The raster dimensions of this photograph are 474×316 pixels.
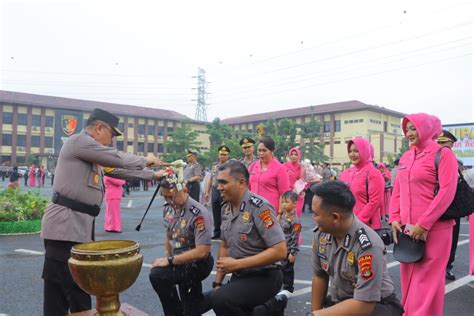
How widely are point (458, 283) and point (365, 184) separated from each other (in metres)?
2.12

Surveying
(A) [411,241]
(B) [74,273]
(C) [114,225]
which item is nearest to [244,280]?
(B) [74,273]

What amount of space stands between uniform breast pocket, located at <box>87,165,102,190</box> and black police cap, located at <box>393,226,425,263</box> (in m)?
2.63

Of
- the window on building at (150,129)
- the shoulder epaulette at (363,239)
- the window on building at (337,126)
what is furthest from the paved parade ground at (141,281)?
the window on building at (150,129)

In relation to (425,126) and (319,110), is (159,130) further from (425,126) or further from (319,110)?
(425,126)

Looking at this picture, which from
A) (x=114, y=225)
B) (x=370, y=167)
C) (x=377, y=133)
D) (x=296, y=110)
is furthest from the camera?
(x=296, y=110)

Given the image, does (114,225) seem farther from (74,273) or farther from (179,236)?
(74,273)

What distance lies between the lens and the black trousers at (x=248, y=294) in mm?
2973

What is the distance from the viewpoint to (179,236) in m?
3.56

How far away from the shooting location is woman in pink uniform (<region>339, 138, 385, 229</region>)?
4473 millimetres

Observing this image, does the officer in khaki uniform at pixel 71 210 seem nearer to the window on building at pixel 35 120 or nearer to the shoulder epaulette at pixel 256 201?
the shoulder epaulette at pixel 256 201

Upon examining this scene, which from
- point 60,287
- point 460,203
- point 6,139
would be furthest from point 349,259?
point 6,139

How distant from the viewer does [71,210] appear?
10.7 ft

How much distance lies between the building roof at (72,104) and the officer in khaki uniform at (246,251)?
158 ft

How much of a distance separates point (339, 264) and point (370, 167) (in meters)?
2.38
